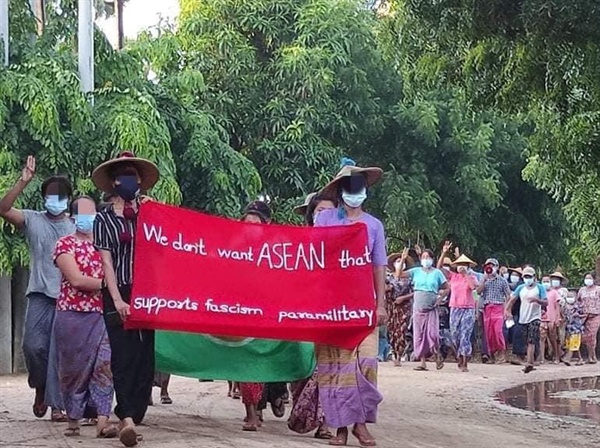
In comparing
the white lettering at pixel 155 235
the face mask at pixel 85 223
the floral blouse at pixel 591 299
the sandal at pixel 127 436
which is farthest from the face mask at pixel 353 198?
the floral blouse at pixel 591 299

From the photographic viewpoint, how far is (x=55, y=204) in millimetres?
9336

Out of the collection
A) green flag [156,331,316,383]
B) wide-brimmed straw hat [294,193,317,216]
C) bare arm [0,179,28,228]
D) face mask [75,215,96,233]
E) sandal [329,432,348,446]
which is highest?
wide-brimmed straw hat [294,193,317,216]

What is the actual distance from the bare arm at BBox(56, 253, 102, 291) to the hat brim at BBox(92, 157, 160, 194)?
0.57m

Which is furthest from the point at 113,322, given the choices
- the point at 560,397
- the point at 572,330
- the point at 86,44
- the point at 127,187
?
the point at 572,330

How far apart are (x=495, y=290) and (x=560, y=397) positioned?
6091mm

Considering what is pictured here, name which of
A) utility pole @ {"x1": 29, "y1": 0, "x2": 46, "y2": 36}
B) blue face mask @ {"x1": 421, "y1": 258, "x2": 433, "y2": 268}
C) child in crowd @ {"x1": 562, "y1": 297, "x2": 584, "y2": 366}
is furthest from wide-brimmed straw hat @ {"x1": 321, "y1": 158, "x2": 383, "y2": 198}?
child in crowd @ {"x1": 562, "y1": 297, "x2": 584, "y2": 366}

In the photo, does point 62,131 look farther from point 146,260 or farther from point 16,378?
point 146,260

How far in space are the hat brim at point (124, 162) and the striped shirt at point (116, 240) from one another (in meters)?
0.21

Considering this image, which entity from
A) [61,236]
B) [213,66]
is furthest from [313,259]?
[213,66]

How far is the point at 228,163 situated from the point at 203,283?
10710mm

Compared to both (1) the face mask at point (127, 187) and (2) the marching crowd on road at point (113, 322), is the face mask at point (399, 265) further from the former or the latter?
(1) the face mask at point (127, 187)

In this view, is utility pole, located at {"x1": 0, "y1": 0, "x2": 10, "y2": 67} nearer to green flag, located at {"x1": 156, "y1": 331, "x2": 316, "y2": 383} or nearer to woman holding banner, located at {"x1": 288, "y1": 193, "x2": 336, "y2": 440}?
green flag, located at {"x1": 156, "y1": 331, "x2": 316, "y2": 383}

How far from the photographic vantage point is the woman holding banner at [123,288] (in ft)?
26.7

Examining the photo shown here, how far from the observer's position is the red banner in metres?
8.53
